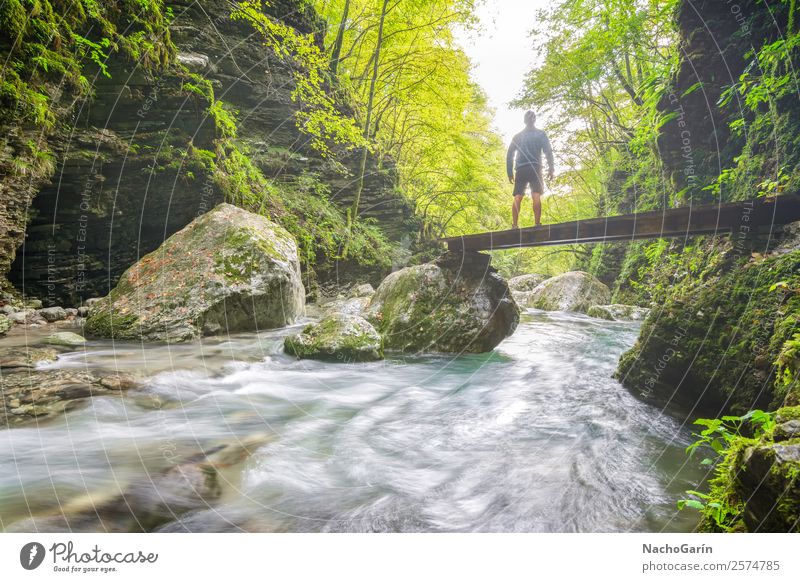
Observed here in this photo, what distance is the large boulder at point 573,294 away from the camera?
14328 mm

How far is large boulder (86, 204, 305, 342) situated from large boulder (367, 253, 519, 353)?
212cm

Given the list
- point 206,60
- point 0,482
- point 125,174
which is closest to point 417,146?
point 206,60

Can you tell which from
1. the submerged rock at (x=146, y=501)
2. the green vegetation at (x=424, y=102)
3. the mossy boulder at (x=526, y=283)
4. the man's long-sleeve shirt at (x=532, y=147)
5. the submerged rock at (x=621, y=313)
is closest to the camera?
A: the submerged rock at (x=146, y=501)

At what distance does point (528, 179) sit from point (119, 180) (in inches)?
334

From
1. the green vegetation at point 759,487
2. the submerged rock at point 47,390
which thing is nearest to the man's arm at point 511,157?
the green vegetation at point 759,487

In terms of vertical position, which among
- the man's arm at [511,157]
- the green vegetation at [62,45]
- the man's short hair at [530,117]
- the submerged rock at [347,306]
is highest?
the green vegetation at [62,45]

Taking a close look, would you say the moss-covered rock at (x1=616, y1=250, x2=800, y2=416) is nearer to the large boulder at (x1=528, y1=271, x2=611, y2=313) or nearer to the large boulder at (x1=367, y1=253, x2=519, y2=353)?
the large boulder at (x1=367, y1=253, x2=519, y2=353)

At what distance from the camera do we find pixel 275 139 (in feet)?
40.9

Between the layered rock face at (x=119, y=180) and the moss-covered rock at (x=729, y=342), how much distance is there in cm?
909

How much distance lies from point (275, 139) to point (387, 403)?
11218mm

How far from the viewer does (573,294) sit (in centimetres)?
1453

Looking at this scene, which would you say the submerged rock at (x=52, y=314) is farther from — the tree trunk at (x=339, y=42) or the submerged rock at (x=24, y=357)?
the tree trunk at (x=339, y=42)

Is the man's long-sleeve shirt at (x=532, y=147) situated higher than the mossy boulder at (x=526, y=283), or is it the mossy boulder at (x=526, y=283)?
the man's long-sleeve shirt at (x=532, y=147)
